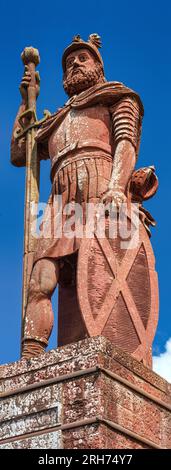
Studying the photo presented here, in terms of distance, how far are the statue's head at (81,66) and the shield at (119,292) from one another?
1.99 metres

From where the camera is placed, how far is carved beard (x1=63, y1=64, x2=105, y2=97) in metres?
11.4

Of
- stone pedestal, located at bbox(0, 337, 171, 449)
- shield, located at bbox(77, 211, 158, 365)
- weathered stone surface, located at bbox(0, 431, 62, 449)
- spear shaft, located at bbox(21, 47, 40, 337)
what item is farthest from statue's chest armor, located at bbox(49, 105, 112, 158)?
weathered stone surface, located at bbox(0, 431, 62, 449)

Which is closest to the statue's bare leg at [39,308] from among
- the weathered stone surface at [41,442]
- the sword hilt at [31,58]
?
the weathered stone surface at [41,442]

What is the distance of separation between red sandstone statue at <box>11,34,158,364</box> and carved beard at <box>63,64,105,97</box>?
11 mm

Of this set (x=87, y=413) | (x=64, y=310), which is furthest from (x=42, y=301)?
(x=87, y=413)

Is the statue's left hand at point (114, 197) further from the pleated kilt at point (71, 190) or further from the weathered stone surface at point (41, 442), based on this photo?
the weathered stone surface at point (41, 442)

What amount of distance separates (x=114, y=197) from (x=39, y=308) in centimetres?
131

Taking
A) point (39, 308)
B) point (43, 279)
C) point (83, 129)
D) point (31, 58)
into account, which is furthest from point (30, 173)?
point (39, 308)

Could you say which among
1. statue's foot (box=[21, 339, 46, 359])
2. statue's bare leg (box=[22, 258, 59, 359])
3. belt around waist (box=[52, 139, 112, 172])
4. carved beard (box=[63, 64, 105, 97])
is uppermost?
carved beard (box=[63, 64, 105, 97])

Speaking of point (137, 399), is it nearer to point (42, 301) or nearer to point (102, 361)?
point (102, 361)

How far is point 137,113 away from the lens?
434 inches

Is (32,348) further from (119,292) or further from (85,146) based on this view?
(85,146)

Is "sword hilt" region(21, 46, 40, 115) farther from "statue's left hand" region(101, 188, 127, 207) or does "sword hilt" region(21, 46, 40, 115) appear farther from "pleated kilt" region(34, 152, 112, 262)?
"statue's left hand" region(101, 188, 127, 207)

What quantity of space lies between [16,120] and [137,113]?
1.94 metres
